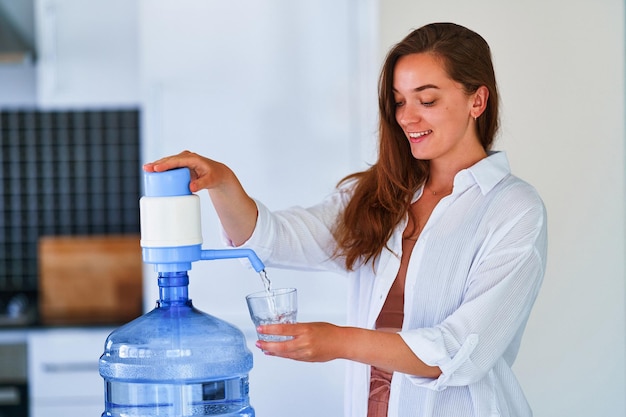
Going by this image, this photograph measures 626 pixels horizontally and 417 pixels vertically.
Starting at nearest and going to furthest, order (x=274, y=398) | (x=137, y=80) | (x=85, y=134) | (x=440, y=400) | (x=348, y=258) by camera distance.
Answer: (x=440, y=400) → (x=348, y=258) → (x=274, y=398) → (x=137, y=80) → (x=85, y=134)

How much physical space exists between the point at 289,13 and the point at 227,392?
1.74m

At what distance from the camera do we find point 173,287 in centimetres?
112

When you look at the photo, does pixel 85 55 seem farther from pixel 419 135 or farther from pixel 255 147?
pixel 419 135

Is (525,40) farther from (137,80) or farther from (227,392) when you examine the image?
(137,80)

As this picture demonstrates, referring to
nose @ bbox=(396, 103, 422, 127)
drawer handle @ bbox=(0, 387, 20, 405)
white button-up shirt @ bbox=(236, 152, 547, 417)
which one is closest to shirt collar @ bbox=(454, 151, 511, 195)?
white button-up shirt @ bbox=(236, 152, 547, 417)

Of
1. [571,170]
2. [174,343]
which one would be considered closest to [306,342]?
[174,343]

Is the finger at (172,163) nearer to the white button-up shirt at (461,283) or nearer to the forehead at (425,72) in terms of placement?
the white button-up shirt at (461,283)

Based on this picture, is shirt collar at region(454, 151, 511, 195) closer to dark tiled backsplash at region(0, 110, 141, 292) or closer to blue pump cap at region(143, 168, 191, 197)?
blue pump cap at region(143, 168, 191, 197)

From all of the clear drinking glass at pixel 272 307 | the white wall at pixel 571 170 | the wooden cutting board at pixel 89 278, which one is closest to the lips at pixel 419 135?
the clear drinking glass at pixel 272 307

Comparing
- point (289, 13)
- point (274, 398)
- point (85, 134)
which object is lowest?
point (274, 398)

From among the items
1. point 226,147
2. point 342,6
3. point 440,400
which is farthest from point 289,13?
point 440,400

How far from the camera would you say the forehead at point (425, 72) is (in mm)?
1446

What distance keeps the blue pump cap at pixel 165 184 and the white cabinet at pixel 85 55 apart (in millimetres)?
2202

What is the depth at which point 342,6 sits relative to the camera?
2736 mm
